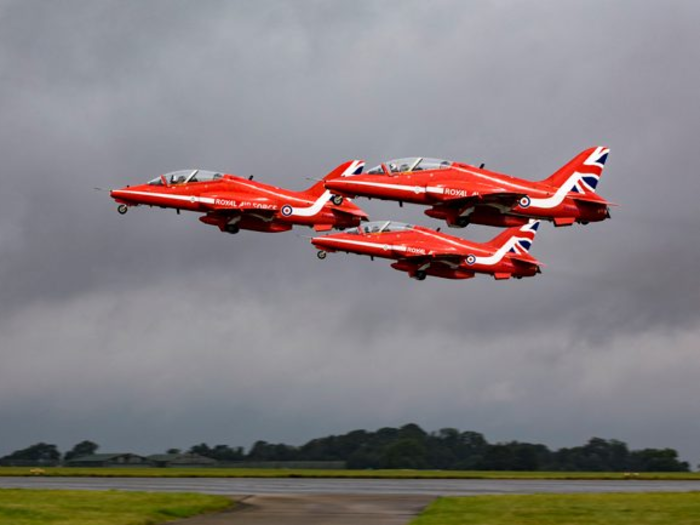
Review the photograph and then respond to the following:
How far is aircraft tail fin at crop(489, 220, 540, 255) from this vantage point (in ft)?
307

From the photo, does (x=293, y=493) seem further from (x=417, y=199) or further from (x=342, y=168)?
(x=342, y=168)

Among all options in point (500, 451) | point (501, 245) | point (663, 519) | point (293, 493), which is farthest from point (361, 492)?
point (500, 451)

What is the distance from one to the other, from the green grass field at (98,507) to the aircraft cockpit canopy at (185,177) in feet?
91.9

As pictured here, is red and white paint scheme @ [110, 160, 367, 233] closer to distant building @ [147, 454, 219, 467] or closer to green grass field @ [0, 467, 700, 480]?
green grass field @ [0, 467, 700, 480]

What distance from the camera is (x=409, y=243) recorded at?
86.9 m

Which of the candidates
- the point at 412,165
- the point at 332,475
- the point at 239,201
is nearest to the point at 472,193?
the point at 412,165

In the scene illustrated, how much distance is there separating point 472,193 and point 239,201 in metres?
15.9

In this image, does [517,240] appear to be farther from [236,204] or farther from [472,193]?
[236,204]

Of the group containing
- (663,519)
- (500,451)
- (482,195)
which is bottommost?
(663,519)

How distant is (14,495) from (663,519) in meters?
28.7

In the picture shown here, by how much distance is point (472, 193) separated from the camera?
73125 mm

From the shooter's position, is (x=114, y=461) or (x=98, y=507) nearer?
(x=98, y=507)

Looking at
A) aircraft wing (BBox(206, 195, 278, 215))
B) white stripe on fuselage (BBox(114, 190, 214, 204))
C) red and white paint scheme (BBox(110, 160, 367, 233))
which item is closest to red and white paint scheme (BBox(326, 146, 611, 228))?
red and white paint scheme (BBox(110, 160, 367, 233))

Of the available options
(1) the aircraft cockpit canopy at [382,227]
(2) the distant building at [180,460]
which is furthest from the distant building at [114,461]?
(1) the aircraft cockpit canopy at [382,227]
